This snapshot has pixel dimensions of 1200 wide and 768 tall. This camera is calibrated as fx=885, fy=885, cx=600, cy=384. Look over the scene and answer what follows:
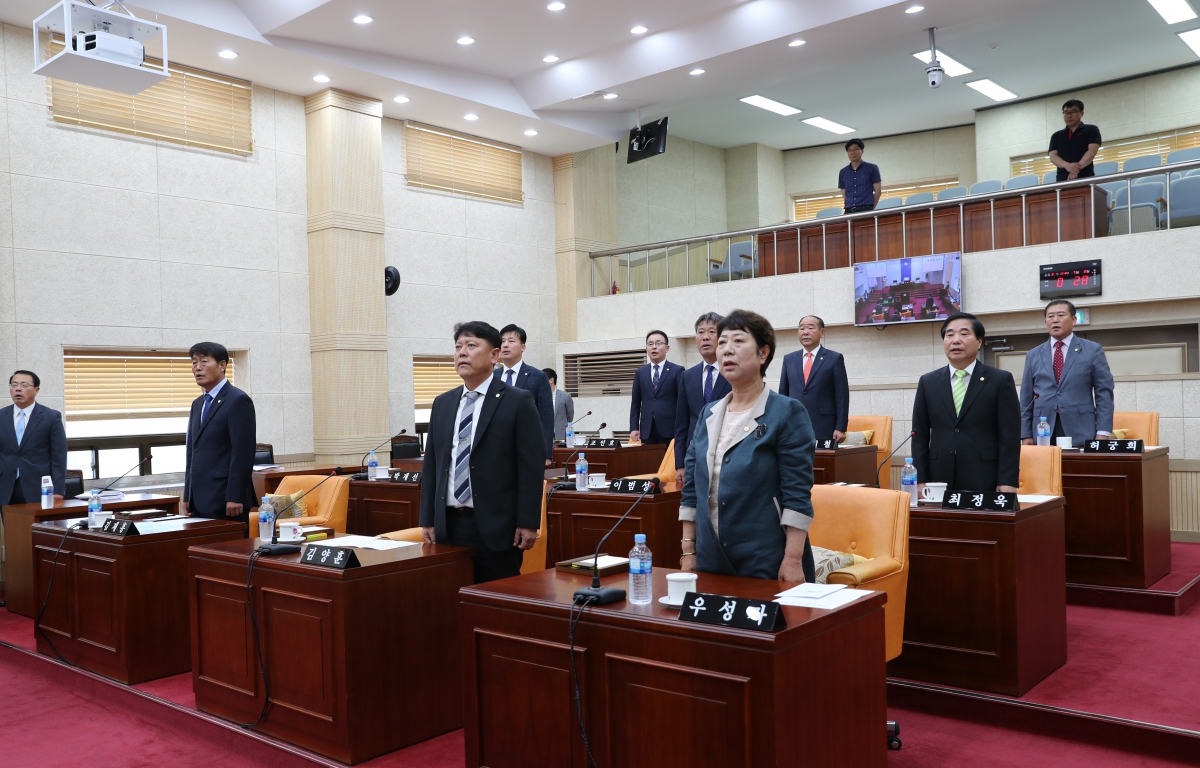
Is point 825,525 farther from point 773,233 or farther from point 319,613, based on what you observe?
point 773,233

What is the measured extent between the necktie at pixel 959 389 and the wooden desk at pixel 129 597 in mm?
3671

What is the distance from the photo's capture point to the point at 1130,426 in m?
6.42

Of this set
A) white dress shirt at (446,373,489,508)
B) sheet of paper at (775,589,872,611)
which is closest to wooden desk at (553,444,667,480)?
white dress shirt at (446,373,489,508)

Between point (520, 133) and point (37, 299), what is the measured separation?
19.3ft

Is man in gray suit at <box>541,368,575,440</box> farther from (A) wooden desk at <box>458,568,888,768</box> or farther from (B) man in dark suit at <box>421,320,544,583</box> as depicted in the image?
(A) wooden desk at <box>458,568,888,768</box>

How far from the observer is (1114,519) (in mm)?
5312

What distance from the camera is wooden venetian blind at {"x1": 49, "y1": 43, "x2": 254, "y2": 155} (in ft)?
26.0

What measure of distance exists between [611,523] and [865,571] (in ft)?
6.68

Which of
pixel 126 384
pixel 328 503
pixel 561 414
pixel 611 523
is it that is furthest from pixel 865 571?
pixel 126 384

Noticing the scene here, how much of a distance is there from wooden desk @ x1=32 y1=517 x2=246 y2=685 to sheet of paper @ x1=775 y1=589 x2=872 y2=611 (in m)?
3.18

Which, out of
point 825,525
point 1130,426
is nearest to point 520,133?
point 1130,426

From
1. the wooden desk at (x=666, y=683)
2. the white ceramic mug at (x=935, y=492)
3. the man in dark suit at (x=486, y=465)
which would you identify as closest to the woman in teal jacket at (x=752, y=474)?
the wooden desk at (x=666, y=683)

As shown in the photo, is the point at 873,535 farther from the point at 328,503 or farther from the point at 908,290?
the point at 908,290

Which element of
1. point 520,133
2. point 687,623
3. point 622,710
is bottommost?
point 622,710
